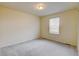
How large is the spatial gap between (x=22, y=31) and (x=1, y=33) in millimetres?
1361

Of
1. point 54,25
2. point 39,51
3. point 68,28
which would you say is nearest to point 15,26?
point 39,51

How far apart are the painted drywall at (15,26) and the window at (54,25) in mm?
Result: 1058

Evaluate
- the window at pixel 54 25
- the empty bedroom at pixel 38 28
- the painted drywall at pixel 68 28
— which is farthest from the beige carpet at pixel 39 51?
the window at pixel 54 25

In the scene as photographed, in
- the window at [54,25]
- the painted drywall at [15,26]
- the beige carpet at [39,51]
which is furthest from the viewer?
the window at [54,25]

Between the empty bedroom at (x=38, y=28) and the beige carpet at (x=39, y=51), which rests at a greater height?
the empty bedroom at (x=38, y=28)

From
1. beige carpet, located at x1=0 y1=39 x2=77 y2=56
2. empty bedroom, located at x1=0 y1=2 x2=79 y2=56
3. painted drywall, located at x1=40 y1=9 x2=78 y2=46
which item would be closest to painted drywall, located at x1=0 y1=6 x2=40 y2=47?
empty bedroom, located at x1=0 y1=2 x2=79 y2=56

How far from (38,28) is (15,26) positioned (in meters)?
2.23

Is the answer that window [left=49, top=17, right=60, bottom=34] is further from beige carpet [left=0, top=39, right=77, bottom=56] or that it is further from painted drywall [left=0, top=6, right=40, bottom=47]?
beige carpet [left=0, top=39, right=77, bottom=56]

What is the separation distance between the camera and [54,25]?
5.61 meters

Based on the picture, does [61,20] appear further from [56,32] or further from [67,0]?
[67,0]

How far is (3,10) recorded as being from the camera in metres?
3.99

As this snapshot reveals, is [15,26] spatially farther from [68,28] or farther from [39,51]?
[68,28]

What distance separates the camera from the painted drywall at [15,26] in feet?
13.2

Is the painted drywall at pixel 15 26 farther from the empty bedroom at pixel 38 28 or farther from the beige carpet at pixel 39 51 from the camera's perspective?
the beige carpet at pixel 39 51
